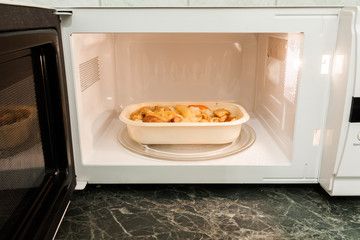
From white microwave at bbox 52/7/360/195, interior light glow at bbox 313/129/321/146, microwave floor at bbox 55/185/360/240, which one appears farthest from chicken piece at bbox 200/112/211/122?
interior light glow at bbox 313/129/321/146

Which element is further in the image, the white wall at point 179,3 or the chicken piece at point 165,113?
the chicken piece at point 165,113

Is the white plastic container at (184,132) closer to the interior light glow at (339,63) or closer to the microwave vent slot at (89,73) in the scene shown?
the microwave vent slot at (89,73)

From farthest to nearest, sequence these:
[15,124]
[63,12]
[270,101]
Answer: [270,101] < [63,12] < [15,124]

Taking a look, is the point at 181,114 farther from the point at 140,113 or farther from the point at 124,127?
the point at 124,127

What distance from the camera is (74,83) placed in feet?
2.47

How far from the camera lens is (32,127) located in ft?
1.98

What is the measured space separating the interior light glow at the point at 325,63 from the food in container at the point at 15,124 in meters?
0.62

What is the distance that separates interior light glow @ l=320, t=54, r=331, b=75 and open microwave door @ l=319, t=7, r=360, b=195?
0.04ft

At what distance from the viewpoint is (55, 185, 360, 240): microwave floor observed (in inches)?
27.0

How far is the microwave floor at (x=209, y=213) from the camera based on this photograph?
0.69 m

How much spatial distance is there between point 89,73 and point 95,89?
0.08 metres

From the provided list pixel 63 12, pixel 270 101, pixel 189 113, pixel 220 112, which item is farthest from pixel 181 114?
pixel 63 12

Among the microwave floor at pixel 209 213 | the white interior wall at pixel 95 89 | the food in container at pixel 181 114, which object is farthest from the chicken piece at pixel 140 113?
the microwave floor at pixel 209 213

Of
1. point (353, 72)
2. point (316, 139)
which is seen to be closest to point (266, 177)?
point (316, 139)
